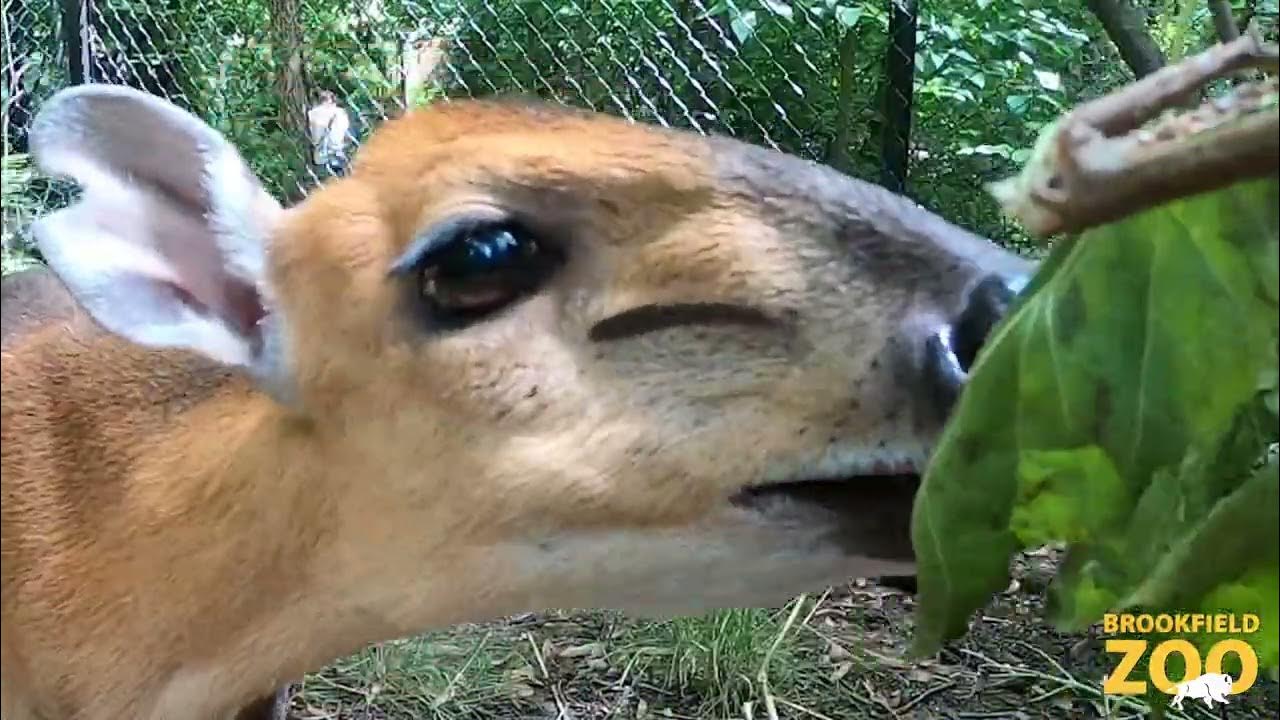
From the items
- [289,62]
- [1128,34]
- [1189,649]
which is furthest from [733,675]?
[289,62]

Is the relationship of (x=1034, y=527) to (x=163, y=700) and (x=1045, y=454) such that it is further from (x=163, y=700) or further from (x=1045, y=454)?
(x=163, y=700)

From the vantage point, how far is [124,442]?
2.09 m

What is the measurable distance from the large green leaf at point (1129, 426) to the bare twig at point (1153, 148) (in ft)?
0.65

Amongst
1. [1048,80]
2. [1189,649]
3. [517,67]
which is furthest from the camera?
[517,67]

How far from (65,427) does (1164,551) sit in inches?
58.4

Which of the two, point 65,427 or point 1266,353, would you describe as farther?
point 65,427

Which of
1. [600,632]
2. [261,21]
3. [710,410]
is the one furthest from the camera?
[261,21]

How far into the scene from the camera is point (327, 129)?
20.0 feet

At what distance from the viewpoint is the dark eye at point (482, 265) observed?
1.74m

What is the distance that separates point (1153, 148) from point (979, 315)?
49cm

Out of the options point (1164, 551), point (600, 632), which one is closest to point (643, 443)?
point (1164, 551)

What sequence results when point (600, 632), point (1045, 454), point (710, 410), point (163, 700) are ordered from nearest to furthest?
point (1045, 454)
point (710, 410)
point (163, 700)
point (600, 632)

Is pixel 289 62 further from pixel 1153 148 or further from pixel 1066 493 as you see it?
pixel 1153 148

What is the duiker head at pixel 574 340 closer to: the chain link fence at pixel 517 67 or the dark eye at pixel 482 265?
the dark eye at pixel 482 265
